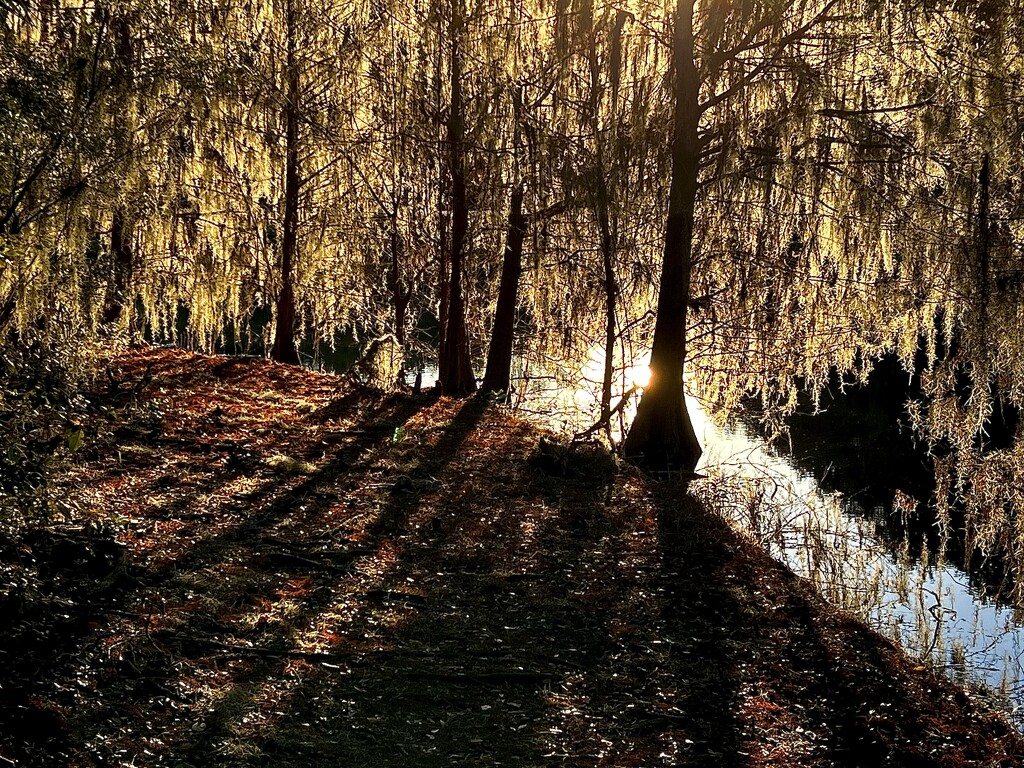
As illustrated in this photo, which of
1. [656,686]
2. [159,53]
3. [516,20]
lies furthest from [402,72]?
[656,686]

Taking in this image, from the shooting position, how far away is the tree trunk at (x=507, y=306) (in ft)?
33.3

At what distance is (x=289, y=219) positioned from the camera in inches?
Result: 432

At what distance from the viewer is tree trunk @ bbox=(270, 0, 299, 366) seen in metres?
10.4

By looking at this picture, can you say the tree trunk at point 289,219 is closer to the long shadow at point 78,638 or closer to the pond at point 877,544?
the pond at point 877,544

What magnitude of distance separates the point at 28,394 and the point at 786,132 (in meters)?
6.33

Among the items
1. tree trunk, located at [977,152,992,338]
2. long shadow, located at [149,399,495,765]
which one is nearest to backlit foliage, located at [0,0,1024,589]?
tree trunk, located at [977,152,992,338]

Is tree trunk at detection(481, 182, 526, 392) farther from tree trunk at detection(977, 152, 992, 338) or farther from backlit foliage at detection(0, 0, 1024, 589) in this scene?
tree trunk at detection(977, 152, 992, 338)

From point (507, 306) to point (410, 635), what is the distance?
258 inches

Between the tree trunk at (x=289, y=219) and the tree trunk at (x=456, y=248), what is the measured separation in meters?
2.18

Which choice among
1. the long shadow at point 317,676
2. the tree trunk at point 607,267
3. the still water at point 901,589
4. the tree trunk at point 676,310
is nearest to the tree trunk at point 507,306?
the tree trunk at point 607,267

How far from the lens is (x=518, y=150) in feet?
28.8

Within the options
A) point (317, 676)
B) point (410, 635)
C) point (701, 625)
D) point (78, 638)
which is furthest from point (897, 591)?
point (78, 638)

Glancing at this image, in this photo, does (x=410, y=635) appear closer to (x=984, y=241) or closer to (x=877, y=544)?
(x=877, y=544)

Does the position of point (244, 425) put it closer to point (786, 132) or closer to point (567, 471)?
point (567, 471)
